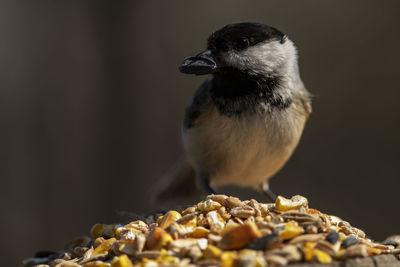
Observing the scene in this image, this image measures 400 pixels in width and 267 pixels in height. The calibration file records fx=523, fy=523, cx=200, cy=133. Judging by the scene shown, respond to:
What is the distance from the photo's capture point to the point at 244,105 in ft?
6.79

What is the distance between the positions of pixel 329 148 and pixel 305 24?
1034mm

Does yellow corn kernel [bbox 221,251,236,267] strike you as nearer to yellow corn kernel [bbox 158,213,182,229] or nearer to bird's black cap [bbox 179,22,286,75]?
yellow corn kernel [bbox 158,213,182,229]

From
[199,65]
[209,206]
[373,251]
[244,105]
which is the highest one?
[199,65]

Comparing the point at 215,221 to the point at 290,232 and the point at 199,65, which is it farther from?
the point at 199,65

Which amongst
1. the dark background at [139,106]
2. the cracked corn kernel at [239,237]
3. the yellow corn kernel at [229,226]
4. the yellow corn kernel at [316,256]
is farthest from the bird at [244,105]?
the dark background at [139,106]

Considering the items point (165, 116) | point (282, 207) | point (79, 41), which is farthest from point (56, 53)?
point (282, 207)

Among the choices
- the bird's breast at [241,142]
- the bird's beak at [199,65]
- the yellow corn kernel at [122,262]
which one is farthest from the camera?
the bird's breast at [241,142]

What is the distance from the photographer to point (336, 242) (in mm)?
1317

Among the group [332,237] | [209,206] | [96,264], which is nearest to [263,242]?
[332,237]

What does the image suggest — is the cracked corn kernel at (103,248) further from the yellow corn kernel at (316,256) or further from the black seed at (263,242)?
the yellow corn kernel at (316,256)

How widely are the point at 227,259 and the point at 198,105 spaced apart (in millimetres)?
1161

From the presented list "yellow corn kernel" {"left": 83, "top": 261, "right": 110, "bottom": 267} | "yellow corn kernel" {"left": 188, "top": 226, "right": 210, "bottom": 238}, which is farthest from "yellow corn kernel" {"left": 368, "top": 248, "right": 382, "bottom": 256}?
"yellow corn kernel" {"left": 83, "top": 261, "right": 110, "bottom": 267}

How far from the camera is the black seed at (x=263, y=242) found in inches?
49.6

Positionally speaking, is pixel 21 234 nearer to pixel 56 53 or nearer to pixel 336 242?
pixel 56 53
